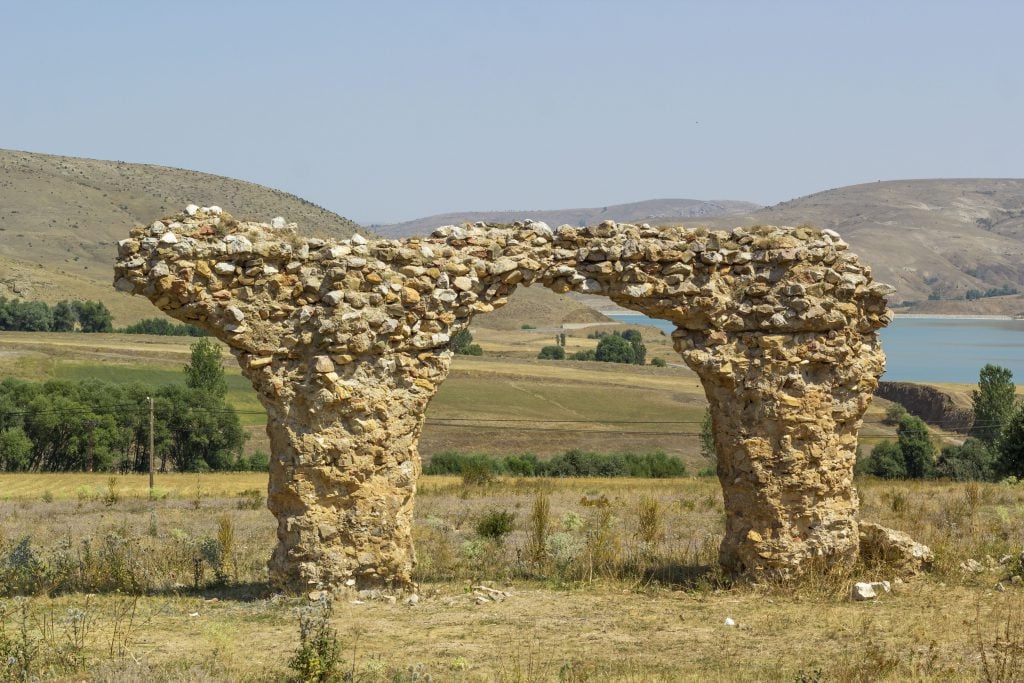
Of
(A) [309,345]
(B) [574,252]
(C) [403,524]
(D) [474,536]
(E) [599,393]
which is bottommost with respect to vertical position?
(E) [599,393]

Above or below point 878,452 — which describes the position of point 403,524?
above

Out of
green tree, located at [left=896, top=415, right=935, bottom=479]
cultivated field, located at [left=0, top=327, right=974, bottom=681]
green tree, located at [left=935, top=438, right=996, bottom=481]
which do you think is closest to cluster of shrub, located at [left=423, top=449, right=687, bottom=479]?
green tree, located at [left=896, top=415, right=935, bottom=479]

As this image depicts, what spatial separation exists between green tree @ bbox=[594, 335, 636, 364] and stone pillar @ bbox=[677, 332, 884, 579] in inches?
3359

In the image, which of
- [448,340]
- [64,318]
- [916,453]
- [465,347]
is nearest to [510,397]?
[465,347]

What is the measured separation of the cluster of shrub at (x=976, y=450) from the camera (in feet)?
103

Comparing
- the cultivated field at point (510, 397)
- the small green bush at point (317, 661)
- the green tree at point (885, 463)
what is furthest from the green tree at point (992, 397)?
the small green bush at point (317, 661)

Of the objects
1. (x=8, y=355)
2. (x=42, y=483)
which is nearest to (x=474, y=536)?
(x=42, y=483)

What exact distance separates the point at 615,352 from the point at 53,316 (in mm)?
45513

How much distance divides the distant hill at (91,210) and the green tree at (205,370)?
4059cm

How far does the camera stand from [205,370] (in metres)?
54.9

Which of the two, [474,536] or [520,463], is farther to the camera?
[520,463]

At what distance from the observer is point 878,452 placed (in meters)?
46.9

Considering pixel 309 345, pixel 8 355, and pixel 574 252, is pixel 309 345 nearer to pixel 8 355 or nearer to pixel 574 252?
pixel 574 252

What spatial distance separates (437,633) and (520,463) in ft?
111
